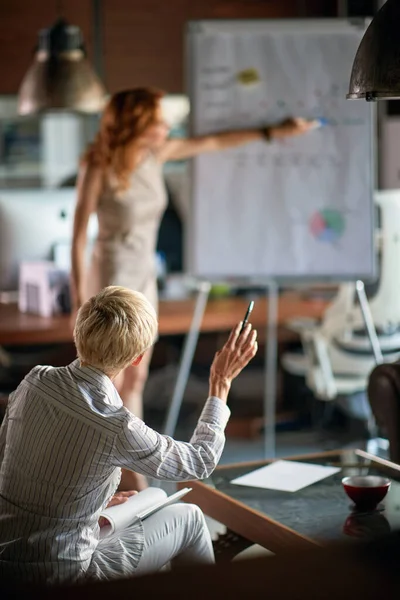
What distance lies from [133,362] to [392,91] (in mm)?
858

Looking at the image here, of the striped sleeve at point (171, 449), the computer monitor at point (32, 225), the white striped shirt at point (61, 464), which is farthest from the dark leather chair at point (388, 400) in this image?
the computer monitor at point (32, 225)

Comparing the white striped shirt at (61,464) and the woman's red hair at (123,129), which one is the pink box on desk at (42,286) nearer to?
the woman's red hair at (123,129)

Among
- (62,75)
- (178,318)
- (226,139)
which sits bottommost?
(178,318)

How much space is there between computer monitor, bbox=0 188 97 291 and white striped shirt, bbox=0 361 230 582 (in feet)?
8.72

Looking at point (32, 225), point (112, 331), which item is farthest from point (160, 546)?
point (32, 225)

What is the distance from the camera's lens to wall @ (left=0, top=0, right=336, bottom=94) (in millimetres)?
6602

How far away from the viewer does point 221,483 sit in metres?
2.80

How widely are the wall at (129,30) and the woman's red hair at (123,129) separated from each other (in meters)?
2.91

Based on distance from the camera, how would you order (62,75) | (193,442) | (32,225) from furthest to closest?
(62,75)
(32,225)
(193,442)

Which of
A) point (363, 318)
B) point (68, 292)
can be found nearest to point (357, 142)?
point (363, 318)

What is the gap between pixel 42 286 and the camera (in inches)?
181

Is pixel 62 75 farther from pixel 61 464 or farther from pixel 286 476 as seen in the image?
pixel 61 464

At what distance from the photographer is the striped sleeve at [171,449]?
2070mm

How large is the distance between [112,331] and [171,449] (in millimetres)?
270
